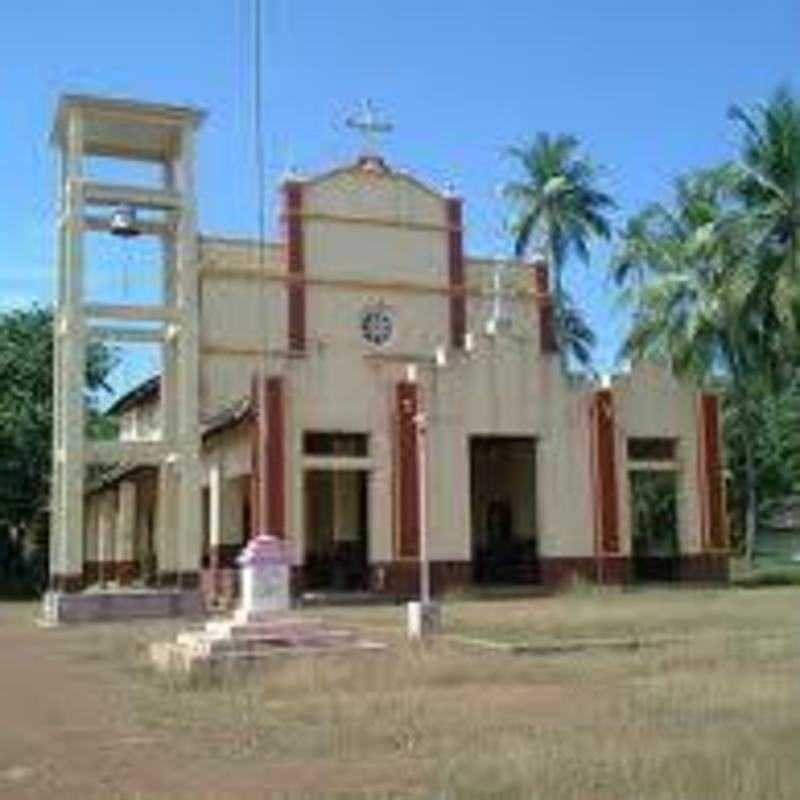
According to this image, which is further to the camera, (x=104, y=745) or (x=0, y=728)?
(x=0, y=728)

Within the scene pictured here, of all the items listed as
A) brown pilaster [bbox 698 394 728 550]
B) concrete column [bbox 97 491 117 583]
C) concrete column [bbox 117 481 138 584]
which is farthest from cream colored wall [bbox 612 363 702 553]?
concrete column [bbox 97 491 117 583]

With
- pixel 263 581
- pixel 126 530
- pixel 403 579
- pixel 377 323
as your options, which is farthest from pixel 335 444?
pixel 263 581

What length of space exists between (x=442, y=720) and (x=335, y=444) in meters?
29.9

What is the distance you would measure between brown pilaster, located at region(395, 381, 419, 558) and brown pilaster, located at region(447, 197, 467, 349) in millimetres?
6906

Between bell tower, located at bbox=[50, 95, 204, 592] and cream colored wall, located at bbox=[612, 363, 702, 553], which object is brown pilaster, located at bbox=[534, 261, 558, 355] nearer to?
cream colored wall, located at bbox=[612, 363, 702, 553]

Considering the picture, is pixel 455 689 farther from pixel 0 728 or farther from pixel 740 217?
pixel 740 217

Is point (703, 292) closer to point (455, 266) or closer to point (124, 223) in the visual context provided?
point (455, 266)

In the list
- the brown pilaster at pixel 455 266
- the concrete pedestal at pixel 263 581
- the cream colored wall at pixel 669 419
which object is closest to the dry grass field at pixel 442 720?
the concrete pedestal at pixel 263 581

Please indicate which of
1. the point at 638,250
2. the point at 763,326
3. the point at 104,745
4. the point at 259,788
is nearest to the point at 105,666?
the point at 104,745

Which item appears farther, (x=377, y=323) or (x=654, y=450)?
(x=377, y=323)

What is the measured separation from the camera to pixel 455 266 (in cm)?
5097

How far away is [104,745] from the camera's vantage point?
15242mm

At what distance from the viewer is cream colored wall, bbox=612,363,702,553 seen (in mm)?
47406

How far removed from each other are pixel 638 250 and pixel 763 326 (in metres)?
11.6
